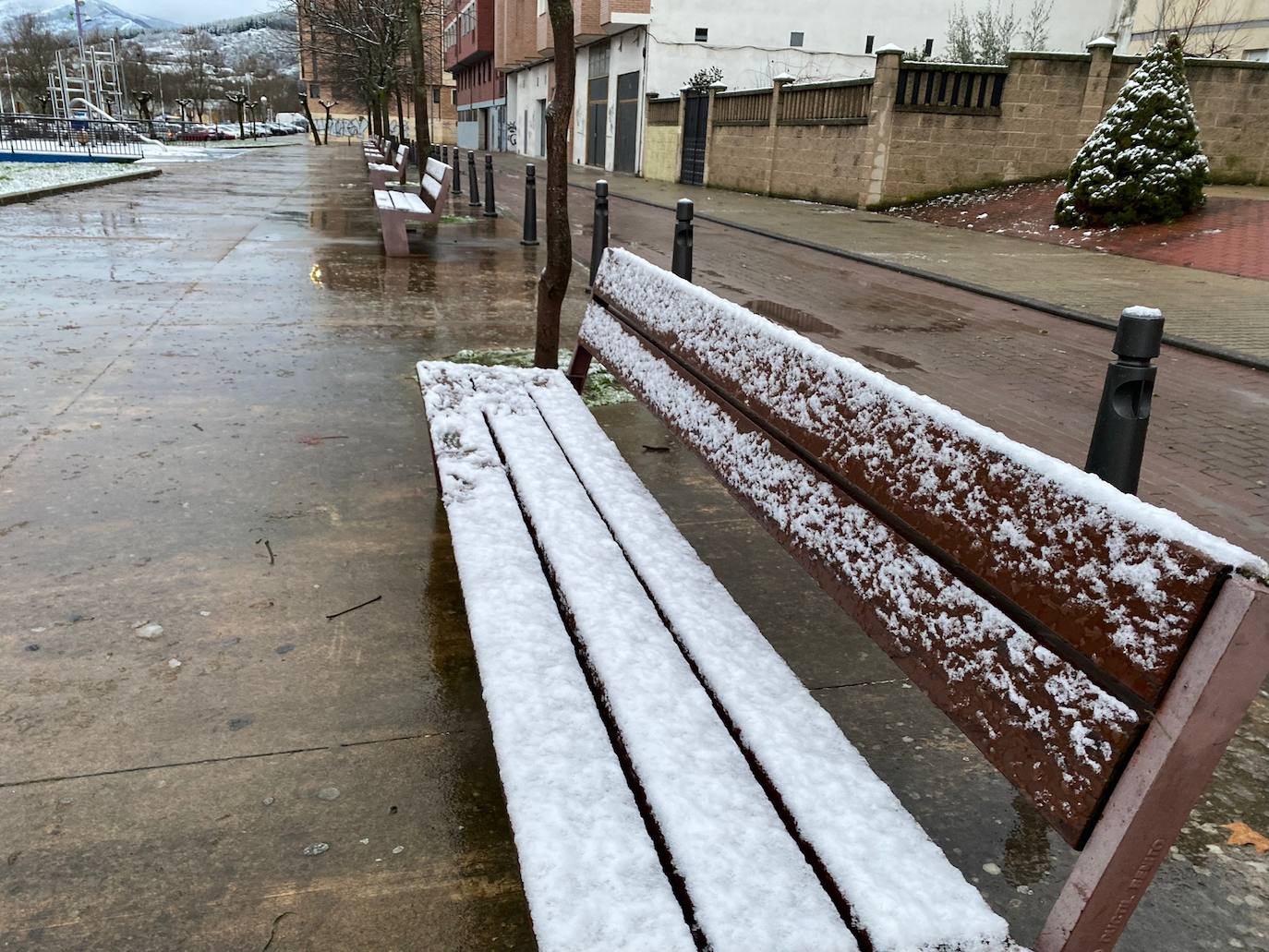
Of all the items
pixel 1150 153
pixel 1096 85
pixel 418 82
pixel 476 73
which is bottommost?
pixel 1150 153

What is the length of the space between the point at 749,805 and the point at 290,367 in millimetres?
4940

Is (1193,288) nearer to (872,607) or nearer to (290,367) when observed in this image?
(290,367)

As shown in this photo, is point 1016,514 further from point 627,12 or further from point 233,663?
point 627,12

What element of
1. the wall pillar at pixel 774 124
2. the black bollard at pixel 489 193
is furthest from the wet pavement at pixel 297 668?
the wall pillar at pixel 774 124

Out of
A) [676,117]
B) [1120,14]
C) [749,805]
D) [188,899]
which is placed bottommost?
[188,899]

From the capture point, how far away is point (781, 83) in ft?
74.1

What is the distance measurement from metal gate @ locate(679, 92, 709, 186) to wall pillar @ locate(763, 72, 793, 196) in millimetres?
4008

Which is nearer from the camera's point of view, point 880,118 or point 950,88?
point 880,118

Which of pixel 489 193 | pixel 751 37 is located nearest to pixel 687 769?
pixel 489 193

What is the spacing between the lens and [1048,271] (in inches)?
468

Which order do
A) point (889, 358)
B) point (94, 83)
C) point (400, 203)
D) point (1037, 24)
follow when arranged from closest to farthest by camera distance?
1. point (889, 358)
2. point (400, 203)
3. point (1037, 24)
4. point (94, 83)

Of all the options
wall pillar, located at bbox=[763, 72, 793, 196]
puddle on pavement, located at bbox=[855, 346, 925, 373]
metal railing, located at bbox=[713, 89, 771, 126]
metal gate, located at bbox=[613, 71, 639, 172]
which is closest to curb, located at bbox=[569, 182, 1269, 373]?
puddle on pavement, located at bbox=[855, 346, 925, 373]

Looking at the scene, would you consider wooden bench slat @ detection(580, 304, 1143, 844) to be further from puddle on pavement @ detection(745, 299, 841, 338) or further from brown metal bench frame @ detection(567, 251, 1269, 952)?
puddle on pavement @ detection(745, 299, 841, 338)

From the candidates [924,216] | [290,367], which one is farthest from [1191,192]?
[290,367]
